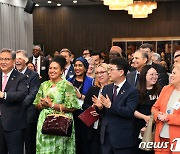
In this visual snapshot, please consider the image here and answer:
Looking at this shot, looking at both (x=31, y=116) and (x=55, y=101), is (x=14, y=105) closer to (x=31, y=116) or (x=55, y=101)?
(x=55, y=101)

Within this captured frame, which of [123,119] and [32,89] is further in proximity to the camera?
[32,89]

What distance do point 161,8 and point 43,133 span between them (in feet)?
45.3

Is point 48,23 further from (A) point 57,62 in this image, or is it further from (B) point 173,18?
(A) point 57,62

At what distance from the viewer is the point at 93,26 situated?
17.6 meters

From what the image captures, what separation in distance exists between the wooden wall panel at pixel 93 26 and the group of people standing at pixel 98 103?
12.1 metres

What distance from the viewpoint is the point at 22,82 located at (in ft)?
14.0

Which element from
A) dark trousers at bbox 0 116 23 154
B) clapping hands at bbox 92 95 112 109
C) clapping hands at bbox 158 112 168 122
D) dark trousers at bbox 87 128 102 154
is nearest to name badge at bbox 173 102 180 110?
clapping hands at bbox 158 112 168 122

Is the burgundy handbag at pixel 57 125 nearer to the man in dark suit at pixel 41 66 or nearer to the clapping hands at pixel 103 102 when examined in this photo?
the clapping hands at pixel 103 102

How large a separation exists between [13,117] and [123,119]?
1.34m

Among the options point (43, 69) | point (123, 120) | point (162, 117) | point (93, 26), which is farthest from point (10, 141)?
point (93, 26)

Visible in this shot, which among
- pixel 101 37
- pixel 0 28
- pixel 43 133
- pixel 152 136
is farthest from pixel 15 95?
pixel 101 37

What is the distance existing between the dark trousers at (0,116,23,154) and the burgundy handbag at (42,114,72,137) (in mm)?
374

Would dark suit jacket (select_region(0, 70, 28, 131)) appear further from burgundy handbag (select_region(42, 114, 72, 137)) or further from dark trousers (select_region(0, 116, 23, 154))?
burgundy handbag (select_region(42, 114, 72, 137))

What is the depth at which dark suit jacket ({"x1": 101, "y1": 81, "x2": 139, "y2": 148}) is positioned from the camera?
3717 millimetres
